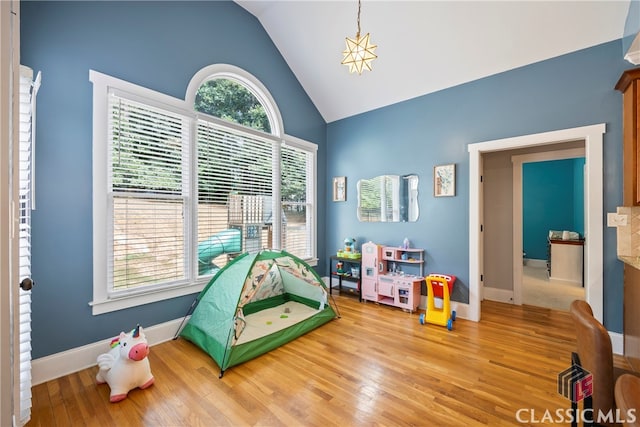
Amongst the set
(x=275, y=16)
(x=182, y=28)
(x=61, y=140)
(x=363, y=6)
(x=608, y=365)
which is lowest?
(x=608, y=365)

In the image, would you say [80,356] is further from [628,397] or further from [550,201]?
[550,201]

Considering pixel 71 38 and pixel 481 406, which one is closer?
pixel 481 406

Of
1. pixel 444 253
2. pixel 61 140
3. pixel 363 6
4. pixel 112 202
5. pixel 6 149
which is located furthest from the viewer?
pixel 444 253

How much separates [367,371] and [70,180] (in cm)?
274

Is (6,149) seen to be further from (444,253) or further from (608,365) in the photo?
(444,253)

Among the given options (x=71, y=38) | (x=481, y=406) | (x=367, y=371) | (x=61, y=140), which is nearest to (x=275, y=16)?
(x=71, y=38)

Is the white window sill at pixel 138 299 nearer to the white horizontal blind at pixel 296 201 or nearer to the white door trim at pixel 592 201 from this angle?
the white horizontal blind at pixel 296 201

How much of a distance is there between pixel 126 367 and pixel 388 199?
3.26 m

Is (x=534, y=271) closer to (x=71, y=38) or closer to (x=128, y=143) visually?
(x=128, y=143)

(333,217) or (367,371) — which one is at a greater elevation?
(333,217)

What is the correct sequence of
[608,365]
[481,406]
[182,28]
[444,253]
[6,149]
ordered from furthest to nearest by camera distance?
[444,253], [182,28], [481,406], [608,365], [6,149]

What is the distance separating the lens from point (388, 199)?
12.2 ft

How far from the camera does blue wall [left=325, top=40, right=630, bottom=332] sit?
2.39 metres

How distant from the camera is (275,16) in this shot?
3.33 meters
